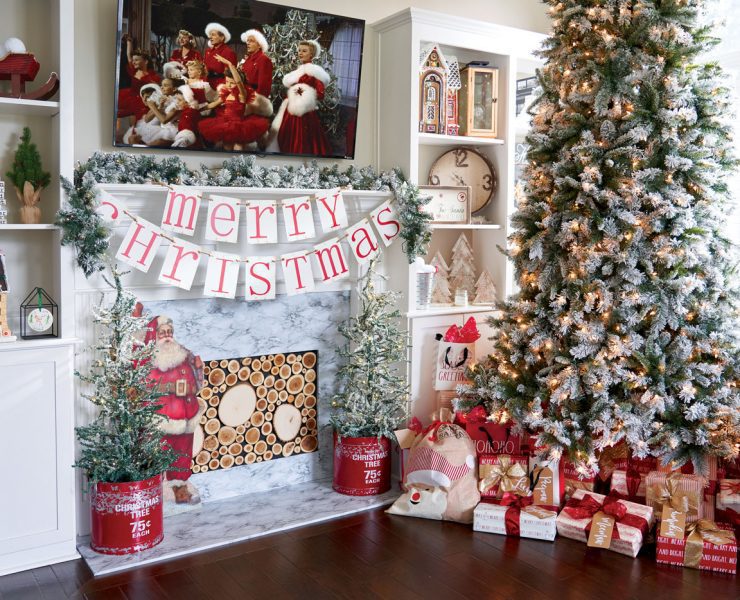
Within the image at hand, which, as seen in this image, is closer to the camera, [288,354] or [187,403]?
[187,403]

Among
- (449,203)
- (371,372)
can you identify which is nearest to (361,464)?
(371,372)

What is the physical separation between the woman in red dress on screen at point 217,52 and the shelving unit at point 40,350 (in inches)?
24.0

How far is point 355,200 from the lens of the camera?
3.85 m

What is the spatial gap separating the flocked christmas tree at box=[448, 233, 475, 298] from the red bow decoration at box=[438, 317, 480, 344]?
0.39 metres

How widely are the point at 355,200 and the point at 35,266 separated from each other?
1.52 m

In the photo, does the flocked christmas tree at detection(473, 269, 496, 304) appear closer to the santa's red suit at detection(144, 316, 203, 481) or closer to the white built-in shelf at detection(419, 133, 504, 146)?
the white built-in shelf at detection(419, 133, 504, 146)

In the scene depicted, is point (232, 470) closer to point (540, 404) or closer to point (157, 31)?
point (540, 404)

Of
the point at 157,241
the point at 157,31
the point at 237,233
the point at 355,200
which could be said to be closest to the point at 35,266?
the point at 157,241

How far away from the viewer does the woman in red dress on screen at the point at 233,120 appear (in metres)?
3.42

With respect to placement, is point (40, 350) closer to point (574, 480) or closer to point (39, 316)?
point (39, 316)

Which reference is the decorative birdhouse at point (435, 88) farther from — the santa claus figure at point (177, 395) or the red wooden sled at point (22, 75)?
the red wooden sled at point (22, 75)

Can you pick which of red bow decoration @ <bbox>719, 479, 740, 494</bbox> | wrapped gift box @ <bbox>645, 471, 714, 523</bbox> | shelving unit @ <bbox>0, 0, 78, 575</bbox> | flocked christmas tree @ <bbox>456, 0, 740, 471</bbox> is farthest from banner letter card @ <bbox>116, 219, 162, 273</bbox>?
red bow decoration @ <bbox>719, 479, 740, 494</bbox>

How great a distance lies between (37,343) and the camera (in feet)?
9.55

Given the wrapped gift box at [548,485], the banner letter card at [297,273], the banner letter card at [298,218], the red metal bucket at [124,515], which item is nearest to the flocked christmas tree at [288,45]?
the banner letter card at [298,218]
